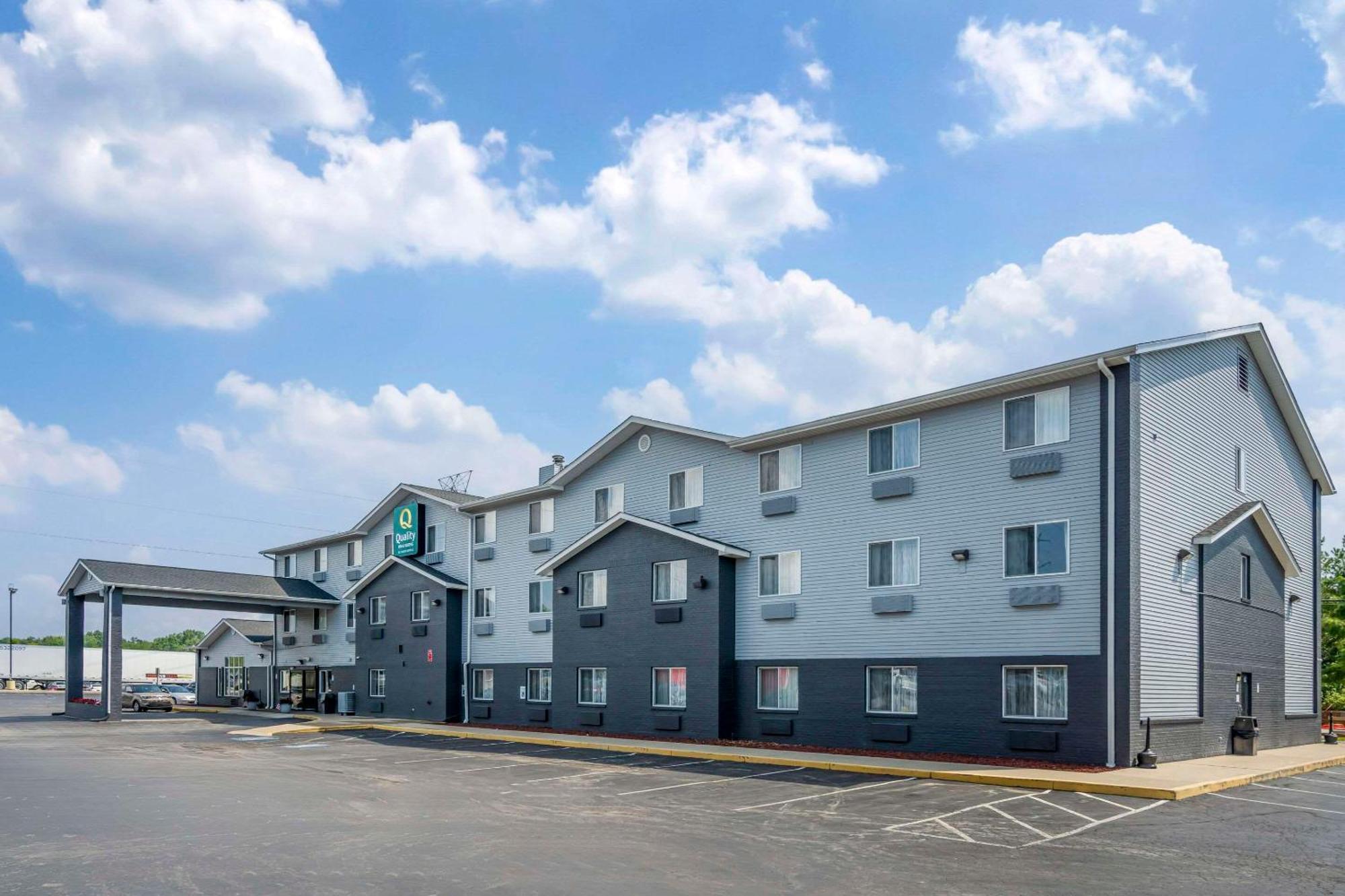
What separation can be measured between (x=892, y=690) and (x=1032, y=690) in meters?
3.71

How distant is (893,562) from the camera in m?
26.2

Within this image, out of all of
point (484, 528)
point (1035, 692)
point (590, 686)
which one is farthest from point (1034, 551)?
point (484, 528)

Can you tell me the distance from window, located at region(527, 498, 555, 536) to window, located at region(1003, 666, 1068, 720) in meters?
18.0

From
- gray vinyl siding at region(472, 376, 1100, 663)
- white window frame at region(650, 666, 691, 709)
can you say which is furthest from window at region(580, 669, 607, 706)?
gray vinyl siding at region(472, 376, 1100, 663)

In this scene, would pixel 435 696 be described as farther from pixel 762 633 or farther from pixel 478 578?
pixel 762 633

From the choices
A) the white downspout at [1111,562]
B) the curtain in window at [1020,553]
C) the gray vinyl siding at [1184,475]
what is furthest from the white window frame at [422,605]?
the gray vinyl siding at [1184,475]

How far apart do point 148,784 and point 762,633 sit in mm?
15212

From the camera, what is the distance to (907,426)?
26.4m

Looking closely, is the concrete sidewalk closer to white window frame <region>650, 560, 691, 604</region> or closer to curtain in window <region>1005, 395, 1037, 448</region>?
white window frame <region>650, 560, 691, 604</region>

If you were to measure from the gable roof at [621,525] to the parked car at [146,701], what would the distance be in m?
24.6

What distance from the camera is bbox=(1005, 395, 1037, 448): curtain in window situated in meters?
23.9

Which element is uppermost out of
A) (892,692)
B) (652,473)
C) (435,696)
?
(652,473)

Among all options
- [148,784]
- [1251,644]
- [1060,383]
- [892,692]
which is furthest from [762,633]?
[148,784]

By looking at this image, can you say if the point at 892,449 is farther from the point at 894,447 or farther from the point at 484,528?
the point at 484,528
